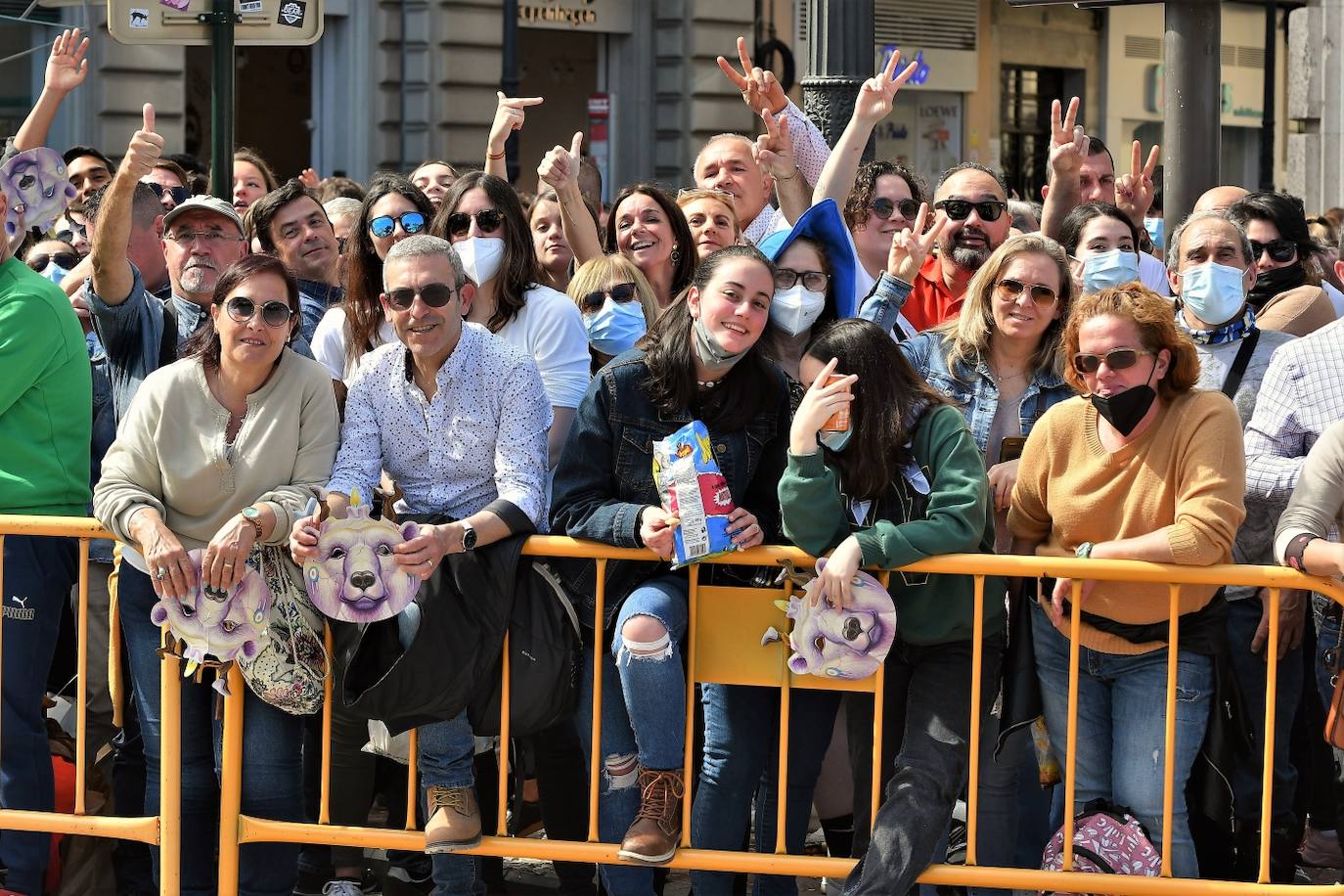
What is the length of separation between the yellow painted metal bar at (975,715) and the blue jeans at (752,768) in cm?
43

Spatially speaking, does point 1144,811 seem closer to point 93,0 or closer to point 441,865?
point 441,865

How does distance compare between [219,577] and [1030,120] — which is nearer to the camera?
[219,577]

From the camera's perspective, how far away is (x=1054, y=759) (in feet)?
16.6

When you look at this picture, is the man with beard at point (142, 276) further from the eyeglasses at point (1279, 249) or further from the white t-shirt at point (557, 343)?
the eyeglasses at point (1279, 249)

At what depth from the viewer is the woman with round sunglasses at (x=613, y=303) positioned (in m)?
6.08

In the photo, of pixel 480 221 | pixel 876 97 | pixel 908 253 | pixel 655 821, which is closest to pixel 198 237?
pixel 480 221

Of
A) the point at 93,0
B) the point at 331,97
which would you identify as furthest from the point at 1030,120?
Result: the point at 93,0

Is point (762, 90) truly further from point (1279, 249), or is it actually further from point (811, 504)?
point (811, 504)

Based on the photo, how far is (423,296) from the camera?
5.05 meters

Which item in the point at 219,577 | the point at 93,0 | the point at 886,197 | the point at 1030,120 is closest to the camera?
the point at 219,577

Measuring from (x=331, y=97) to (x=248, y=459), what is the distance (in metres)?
14.6

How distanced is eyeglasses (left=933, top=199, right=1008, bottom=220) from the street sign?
2.31m

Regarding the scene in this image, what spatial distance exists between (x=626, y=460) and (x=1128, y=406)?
1.34 m

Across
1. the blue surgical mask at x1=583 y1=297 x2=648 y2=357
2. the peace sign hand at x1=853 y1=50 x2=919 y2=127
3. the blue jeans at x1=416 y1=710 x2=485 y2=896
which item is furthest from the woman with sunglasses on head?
the blue jeans at x1=416 y1=710 x2=485 y2=896
